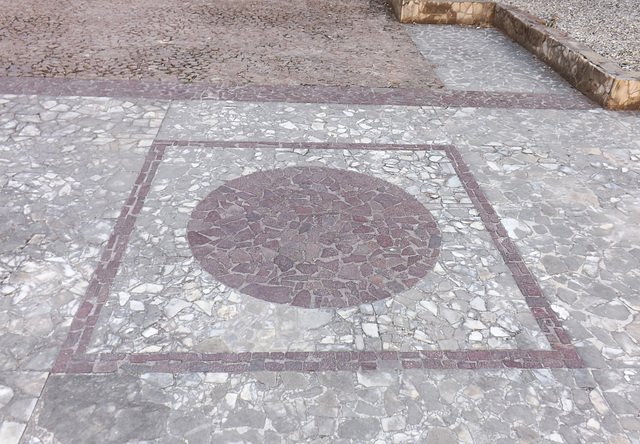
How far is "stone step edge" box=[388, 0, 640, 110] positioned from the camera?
→ 7207 millimetres

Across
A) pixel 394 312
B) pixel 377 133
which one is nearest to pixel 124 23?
pixel 377 133

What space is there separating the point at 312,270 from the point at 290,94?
3716mm

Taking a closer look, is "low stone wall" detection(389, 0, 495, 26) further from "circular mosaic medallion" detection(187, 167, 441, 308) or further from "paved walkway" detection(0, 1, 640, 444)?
"circular mosaic medallion" detection(187, 167, 441, 308)

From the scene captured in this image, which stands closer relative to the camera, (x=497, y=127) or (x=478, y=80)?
(x=497, y=127)

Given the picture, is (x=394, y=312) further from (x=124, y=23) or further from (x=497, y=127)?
(x=124, y=23)

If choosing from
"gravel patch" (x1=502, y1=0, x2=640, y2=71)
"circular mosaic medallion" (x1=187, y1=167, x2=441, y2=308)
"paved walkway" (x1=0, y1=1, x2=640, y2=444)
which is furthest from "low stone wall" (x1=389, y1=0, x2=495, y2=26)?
"circular mosaic medallion" (x1=187, y1=167, x2=441, y2=308)

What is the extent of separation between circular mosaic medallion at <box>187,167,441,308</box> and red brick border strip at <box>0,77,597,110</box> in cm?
205

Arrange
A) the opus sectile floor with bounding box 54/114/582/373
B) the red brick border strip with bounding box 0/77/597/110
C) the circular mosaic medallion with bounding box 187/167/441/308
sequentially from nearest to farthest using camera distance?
1. the opus sectile floor with bounding box 54/114/582/373
2. the circular mosaic medallion with bounding box 187/167/441/308
3. the red brick border strip with bounding box 0/77/597/110

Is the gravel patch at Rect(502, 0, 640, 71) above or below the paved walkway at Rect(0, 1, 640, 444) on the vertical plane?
above

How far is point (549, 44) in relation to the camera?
870 cm

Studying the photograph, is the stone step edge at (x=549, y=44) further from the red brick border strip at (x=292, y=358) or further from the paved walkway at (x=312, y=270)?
the red brick border strip at (x=292, y=358)

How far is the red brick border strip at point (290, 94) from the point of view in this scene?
23.1 feet

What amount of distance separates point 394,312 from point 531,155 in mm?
3146

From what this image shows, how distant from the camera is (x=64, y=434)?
3.09 metres
